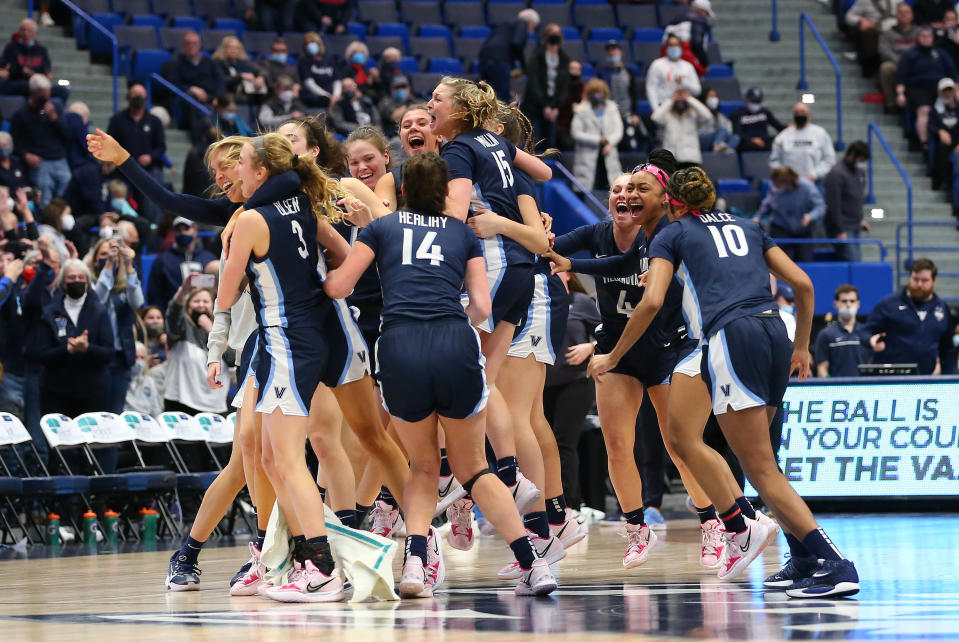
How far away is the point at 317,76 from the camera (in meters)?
17.9

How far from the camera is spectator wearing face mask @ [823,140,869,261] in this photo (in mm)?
18031

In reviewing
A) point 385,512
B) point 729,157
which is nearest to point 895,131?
point 729,157

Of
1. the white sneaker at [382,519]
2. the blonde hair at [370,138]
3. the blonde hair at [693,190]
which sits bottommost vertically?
the white sneaker at [382,519]

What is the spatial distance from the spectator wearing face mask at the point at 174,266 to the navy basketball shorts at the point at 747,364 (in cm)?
803

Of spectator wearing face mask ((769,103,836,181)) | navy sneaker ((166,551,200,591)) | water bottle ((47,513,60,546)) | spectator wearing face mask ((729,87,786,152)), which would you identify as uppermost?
spectator wearing face mask ((729,87,786,152))

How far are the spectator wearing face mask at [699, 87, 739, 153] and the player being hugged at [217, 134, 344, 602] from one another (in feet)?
43.8

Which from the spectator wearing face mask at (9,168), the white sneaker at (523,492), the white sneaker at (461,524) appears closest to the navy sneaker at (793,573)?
the white sneaker at (523,492)

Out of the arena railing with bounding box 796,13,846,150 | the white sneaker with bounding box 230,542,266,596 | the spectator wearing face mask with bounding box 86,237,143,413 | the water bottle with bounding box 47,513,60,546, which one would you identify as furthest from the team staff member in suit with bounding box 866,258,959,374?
the white sneaker with bounding box 230,542,266,596

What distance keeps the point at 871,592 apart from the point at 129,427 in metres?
6.81

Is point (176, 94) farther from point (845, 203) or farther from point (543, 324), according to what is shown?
point (543, 324)

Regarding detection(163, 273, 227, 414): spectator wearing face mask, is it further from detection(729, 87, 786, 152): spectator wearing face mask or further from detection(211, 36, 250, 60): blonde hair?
detection(729, 87, 786, 152): spectator wearing face mask

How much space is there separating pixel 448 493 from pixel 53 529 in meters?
4.57

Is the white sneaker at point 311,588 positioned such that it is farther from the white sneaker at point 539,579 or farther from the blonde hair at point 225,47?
the blonde hair at point 225,47

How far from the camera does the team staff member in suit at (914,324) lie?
13844 mm
